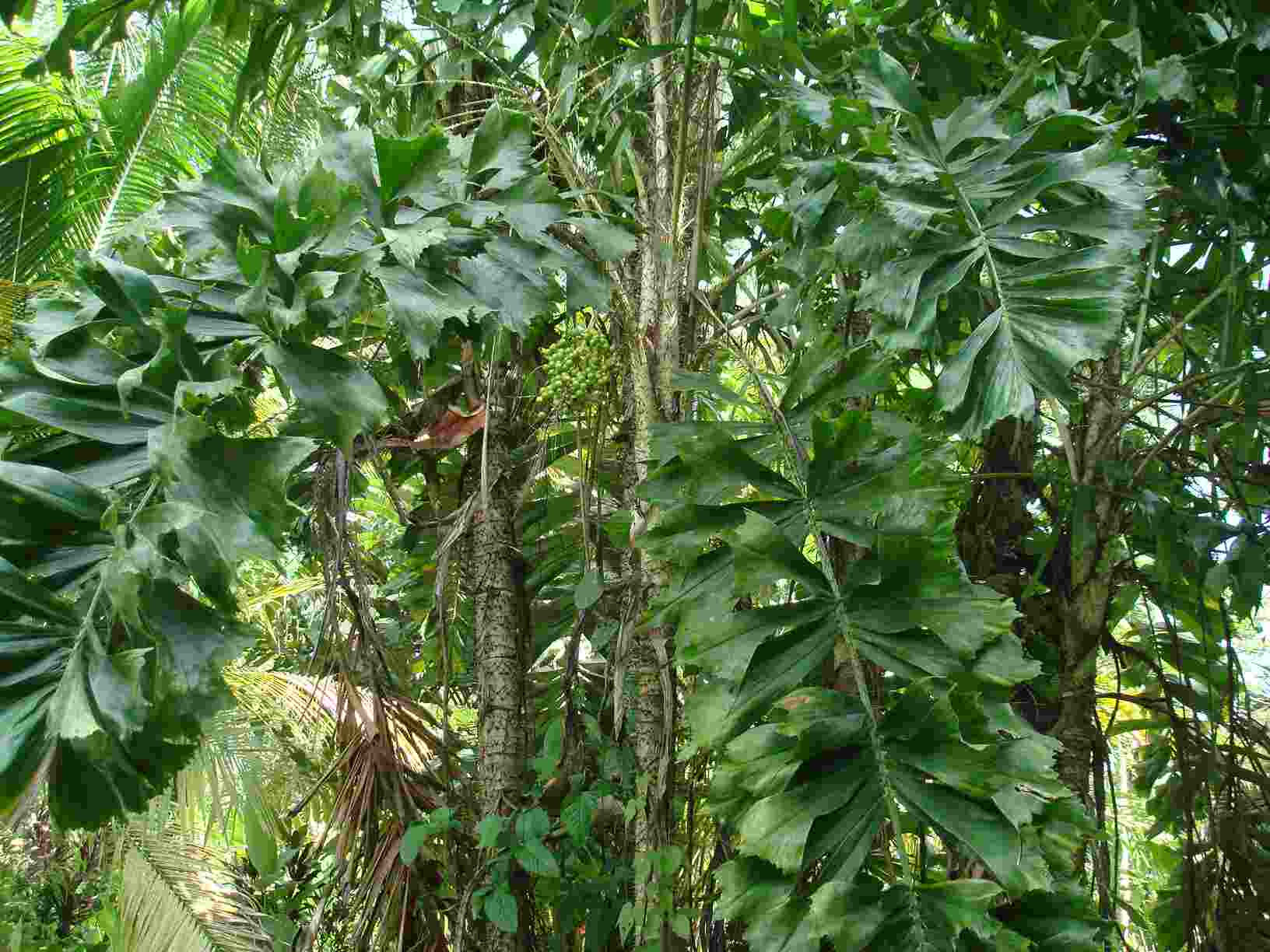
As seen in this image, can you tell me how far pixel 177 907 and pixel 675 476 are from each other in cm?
218

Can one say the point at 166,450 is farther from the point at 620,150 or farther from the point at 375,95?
the point at 375,95

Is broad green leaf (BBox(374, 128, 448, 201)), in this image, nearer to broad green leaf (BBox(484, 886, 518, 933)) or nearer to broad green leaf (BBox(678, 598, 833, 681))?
broad green leaf (BBox(678, 598, 833, 681))

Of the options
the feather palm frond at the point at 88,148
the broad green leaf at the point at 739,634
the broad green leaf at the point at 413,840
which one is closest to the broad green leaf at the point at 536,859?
the broad green leaf at the point at 413,840

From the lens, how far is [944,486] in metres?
0.99

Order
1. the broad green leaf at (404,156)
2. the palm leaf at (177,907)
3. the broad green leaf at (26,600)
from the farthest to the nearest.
Answer: the palm leaf at (177,907) < the broad green leaf at (404,156) < the broad green leaf at (26,600)

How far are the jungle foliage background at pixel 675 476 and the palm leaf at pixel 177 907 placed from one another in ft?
0.04

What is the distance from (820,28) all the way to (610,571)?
124 centimetres

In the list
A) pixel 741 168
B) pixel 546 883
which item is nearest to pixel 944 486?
pixel 741 168

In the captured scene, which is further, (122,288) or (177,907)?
(177,907)

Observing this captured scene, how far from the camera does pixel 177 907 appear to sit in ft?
8.48

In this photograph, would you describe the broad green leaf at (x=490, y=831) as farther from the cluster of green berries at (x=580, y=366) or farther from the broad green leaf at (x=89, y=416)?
the broad green leaf at (x=89, y=416)

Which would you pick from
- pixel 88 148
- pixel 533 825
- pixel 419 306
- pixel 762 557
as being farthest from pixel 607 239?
pixel 88 148

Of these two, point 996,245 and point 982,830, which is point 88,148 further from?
point 982,830

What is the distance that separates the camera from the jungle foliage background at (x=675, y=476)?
0.80 meters
